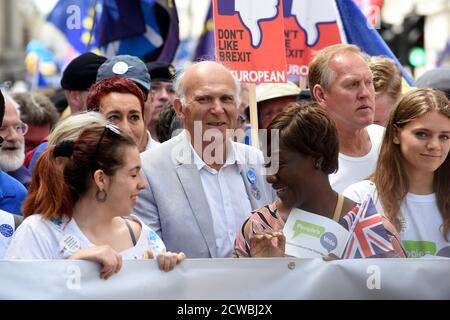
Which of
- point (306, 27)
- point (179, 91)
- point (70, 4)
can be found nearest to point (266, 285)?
point (179, 91)

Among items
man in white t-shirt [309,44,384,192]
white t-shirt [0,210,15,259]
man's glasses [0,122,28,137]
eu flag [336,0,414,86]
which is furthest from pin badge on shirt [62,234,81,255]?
eu flag [336,0,414,86]

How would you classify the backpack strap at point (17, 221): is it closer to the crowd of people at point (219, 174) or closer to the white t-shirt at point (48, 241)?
the crowd of people at point (219, 174)

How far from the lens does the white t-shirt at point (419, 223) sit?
17.9ft

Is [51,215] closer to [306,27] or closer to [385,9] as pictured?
[306,27]

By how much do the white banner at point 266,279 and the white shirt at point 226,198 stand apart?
3.49 feet

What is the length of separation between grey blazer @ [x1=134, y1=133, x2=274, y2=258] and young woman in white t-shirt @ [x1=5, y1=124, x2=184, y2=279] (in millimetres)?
550

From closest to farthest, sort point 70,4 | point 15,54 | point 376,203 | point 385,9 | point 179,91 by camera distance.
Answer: point 376,203
point 179,91
point 70,4
point 385,9
point 15,54

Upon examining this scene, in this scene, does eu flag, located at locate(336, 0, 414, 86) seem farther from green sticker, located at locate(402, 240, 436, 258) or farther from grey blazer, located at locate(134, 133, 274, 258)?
green sticker, located at locate(402, 240, 436, 258)

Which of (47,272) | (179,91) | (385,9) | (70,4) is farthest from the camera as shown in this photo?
(385,9)

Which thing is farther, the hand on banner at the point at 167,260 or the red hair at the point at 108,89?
the red hair at the point at 108,89

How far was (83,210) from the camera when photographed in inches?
205

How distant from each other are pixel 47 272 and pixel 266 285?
820 mm

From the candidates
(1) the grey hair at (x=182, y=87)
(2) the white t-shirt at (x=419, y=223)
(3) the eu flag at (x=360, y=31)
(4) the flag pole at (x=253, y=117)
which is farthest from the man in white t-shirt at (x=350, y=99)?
(3) the eu flag at (x=360, y=31)

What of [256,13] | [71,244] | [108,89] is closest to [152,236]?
[71,244]
